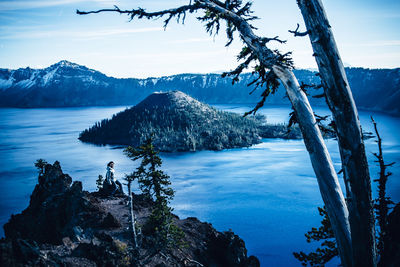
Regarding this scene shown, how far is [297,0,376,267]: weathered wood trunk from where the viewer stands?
102 inches

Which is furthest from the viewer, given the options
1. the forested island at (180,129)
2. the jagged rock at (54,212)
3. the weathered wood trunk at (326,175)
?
the forested island at (180,129)

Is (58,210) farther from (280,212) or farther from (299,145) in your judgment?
(299,145)

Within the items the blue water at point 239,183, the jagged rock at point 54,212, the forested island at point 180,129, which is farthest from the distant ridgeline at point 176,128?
the jagged rock at point 54,212

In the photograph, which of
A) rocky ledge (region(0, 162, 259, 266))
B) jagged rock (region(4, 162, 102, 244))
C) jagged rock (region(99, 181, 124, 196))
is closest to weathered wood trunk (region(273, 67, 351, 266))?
rocky ledge (region(0, 162, 259, 266))

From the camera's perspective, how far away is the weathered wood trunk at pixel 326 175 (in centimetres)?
286

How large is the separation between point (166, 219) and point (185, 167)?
5733 cm

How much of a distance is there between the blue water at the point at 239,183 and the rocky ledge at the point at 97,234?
13013 mm

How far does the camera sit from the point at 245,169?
69562 mm

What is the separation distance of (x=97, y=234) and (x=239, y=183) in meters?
47.2

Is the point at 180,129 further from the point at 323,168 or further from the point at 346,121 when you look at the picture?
the point at 346,121

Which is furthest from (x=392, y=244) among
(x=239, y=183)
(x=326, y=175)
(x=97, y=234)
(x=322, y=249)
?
(x=239, y=183)

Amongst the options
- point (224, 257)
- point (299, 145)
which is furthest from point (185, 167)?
point (224, 257)

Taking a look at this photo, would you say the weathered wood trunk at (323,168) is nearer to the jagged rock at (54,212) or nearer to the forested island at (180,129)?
the jagged rock at (54,212)

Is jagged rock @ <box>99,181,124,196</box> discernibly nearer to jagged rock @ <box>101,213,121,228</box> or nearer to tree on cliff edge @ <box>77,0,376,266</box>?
jagged rock @ <box>101,213,121,228</box>
